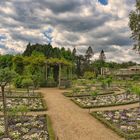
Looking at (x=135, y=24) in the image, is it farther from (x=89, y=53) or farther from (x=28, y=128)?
(x=89, y=53)

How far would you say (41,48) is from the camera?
64.1 m

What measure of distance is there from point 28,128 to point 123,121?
4.76 metres

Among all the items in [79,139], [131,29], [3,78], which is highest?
[131,29]

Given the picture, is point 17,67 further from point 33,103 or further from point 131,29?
point 33,103

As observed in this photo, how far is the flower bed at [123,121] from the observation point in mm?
11448

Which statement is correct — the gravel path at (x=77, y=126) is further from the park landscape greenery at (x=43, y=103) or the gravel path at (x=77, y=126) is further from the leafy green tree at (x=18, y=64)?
the leafy green tree at (x=18, y=64)

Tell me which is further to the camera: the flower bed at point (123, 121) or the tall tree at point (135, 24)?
the tall tree at point (135, 24)

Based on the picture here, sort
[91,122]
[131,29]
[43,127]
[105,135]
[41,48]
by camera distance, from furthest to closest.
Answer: [41,48], [131,29], [91,122], [43,127], [105,135]

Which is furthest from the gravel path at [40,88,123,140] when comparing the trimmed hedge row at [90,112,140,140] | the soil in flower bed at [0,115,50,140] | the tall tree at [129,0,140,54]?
the tall tree at [129,0,140,54]

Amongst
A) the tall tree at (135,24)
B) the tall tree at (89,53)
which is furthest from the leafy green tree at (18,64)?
the tall tree at (89,53)

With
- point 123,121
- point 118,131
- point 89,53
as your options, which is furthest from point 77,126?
point 89,53

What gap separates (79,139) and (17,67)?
97.1ft

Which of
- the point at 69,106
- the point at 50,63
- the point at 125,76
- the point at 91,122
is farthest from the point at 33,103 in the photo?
the point at 125,76

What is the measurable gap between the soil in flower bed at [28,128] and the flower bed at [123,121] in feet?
9.60
